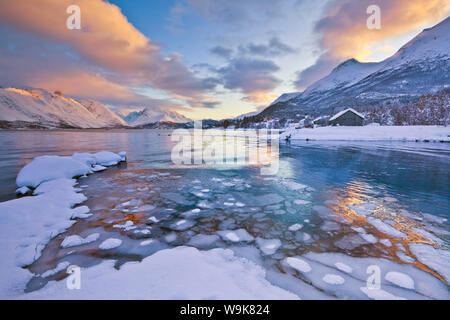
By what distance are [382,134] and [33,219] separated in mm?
40110

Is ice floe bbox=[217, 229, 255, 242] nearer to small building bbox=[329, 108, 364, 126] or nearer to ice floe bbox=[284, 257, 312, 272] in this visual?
ice floe bbox=[284, 257, 312, 272]

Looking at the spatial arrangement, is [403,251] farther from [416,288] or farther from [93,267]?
[93,267]

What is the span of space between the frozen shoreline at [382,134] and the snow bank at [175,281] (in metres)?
34.0

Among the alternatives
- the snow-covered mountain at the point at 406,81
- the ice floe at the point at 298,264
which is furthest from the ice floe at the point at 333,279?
the snow-covered mountain at the point at 406,81

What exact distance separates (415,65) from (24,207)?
21834 cm

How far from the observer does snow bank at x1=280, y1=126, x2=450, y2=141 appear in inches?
1120

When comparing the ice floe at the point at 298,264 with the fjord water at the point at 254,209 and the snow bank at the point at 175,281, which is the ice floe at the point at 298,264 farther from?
the snow bank at the point at 175,281

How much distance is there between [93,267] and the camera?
9.04ft

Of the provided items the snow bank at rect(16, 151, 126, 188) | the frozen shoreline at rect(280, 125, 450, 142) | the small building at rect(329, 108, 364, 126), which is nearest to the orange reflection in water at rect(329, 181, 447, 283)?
the snow bank at rect(16, 151, 126, 188)

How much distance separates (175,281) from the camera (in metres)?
2.35

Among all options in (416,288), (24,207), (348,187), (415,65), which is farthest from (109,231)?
(415,65)

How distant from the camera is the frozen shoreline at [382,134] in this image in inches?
1117
